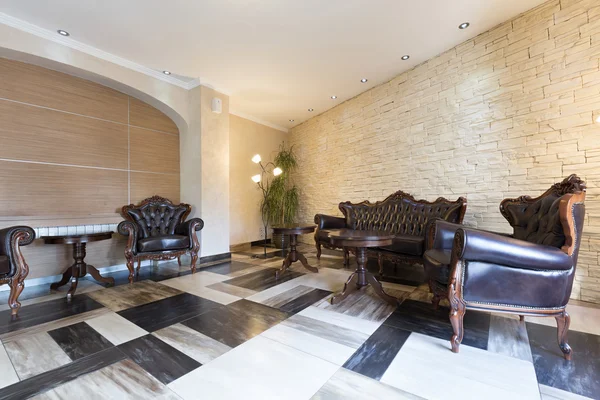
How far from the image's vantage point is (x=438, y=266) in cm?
188

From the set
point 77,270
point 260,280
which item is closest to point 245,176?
point 260,280

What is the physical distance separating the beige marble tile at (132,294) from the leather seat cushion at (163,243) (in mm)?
448

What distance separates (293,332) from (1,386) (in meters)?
1.60

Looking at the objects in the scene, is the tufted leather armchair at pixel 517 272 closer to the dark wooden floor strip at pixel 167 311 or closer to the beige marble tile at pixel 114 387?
the beige marble tile at pixel 114 387

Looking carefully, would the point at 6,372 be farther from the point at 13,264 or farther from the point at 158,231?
the point at 158,231

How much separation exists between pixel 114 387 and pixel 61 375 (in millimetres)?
376

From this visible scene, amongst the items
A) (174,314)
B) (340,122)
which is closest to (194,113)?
(340,122)

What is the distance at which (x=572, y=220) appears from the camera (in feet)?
5.24

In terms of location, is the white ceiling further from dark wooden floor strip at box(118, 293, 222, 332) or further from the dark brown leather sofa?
dark wooden floor strip at box(118, 293, 222, 332)

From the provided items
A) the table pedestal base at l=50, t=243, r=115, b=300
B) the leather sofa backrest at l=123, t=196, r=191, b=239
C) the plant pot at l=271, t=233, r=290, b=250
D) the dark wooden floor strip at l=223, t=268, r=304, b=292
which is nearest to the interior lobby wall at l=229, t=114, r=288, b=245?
the plant pot at l=271, t=233, r=290, b=250

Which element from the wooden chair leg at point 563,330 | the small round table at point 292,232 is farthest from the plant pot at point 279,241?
the wooden chair leg at point 563,330

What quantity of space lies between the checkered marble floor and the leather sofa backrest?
A: 127cm

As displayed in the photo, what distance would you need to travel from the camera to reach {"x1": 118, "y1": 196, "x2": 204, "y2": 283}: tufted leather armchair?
3.27 meters

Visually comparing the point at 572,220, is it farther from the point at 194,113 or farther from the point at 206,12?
the point at 194,113
